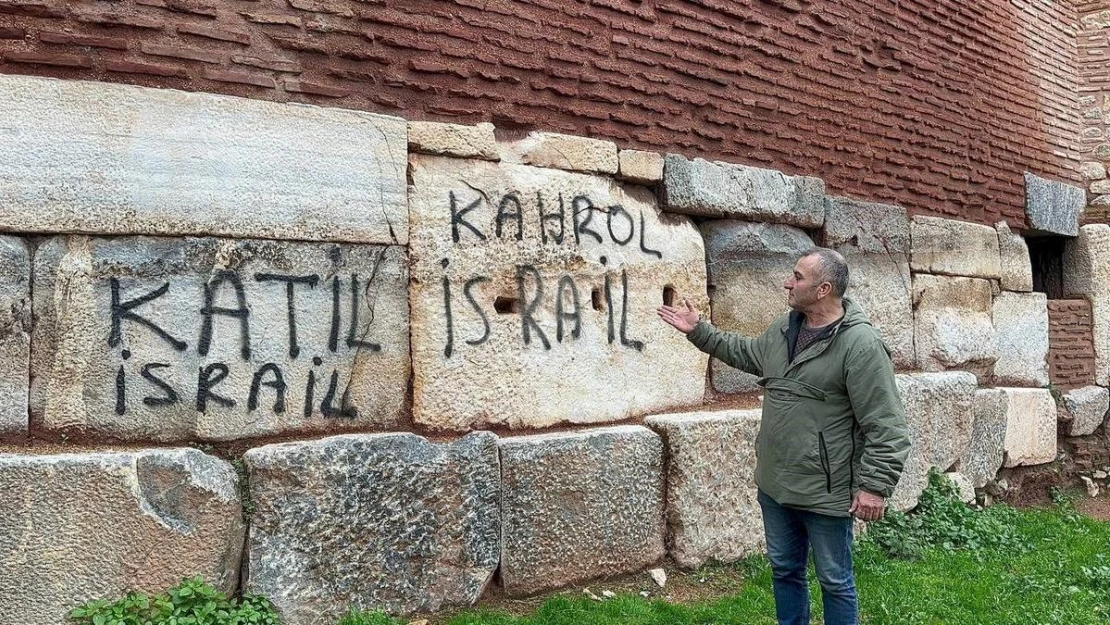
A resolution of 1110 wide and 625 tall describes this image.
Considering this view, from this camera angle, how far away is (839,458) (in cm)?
306

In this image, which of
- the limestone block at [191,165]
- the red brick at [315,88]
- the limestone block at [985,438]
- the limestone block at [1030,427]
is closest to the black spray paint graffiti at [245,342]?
the limestone block at [191,165]

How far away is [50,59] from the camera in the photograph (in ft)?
10.6

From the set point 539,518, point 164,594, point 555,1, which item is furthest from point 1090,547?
point 164,594

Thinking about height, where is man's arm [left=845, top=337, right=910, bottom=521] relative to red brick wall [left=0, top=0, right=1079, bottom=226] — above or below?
below

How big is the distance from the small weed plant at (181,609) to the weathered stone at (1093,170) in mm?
7574

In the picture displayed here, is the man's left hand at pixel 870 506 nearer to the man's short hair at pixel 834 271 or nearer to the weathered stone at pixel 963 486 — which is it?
the man's short hair at pixel 834 271

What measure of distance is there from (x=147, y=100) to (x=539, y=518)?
2.43 metres

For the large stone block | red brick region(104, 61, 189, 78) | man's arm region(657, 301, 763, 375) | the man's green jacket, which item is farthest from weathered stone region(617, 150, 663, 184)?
red brick region(104, 61, 189, 78)

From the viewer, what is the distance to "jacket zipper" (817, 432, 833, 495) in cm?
304

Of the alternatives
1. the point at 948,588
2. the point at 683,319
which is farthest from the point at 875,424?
the point at 948,588

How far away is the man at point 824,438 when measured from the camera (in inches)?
118

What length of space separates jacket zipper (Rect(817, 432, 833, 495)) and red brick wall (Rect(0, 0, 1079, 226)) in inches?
83.1

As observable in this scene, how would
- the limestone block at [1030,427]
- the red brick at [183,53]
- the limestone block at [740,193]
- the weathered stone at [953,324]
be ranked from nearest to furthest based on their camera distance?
the red brick at [183,53] < the limestone block at [740,193] < the weathered stone at [953,324] < the limestone block at [1030,427]

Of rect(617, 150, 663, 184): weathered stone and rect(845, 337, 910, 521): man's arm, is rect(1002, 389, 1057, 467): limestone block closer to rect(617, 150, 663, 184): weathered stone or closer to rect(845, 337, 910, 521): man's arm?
rect(617, 150, 663, 184): weathered stone
